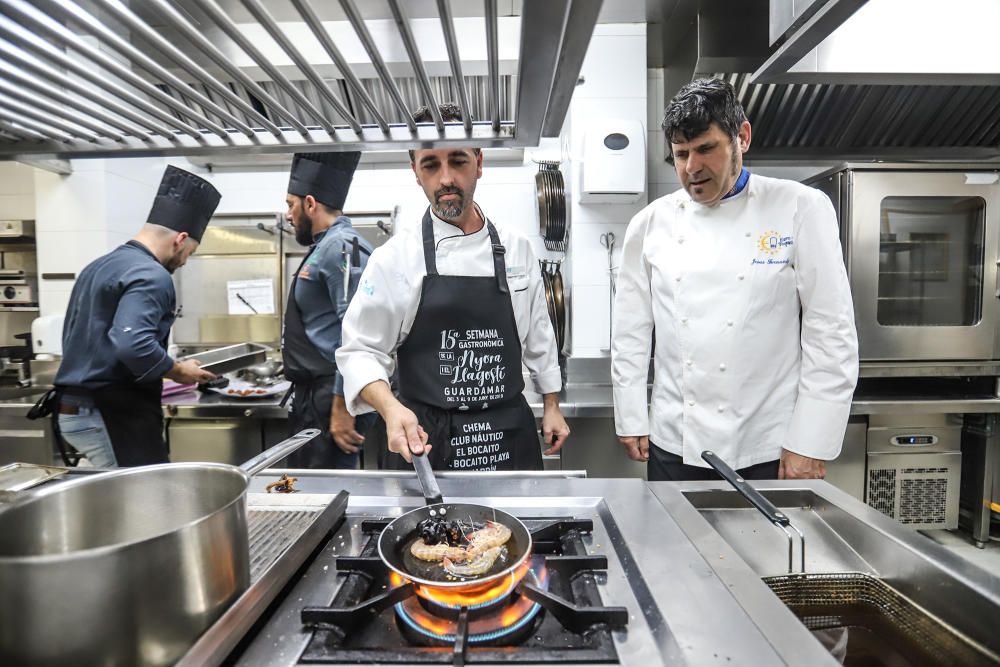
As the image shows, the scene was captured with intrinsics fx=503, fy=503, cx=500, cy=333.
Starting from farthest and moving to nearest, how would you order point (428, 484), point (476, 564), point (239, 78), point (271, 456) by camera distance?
point (428, 484)
point (271, 456)
point (476, 564)
point (239, 78)

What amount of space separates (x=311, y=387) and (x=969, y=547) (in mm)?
3231

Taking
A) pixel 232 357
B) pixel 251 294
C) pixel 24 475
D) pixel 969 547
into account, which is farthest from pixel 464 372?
pixel 969 547

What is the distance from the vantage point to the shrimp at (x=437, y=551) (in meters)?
0.67

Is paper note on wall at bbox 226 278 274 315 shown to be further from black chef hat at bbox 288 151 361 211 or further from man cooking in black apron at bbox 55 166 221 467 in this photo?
black chef hat at bbox 288 151 361 211

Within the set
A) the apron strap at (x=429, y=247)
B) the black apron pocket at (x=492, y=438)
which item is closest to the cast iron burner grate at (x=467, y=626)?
the black apron pocket at (x=492, y=438)

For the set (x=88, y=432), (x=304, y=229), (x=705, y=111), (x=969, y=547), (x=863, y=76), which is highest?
(x=863, y=76)

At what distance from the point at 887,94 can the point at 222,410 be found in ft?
11.8

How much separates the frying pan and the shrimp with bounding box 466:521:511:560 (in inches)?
0.5

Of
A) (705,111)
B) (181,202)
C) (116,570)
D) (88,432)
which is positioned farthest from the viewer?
(181,202)

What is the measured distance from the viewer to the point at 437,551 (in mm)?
680

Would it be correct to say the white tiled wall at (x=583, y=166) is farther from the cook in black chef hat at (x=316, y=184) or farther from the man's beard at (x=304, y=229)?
the man's beard at (x=304, y=229)

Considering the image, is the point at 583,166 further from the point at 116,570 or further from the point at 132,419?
the point at 116,570

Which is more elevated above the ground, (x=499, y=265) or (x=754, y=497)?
(x=499, y=265)

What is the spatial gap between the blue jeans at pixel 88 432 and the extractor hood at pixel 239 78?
5.10 ft
